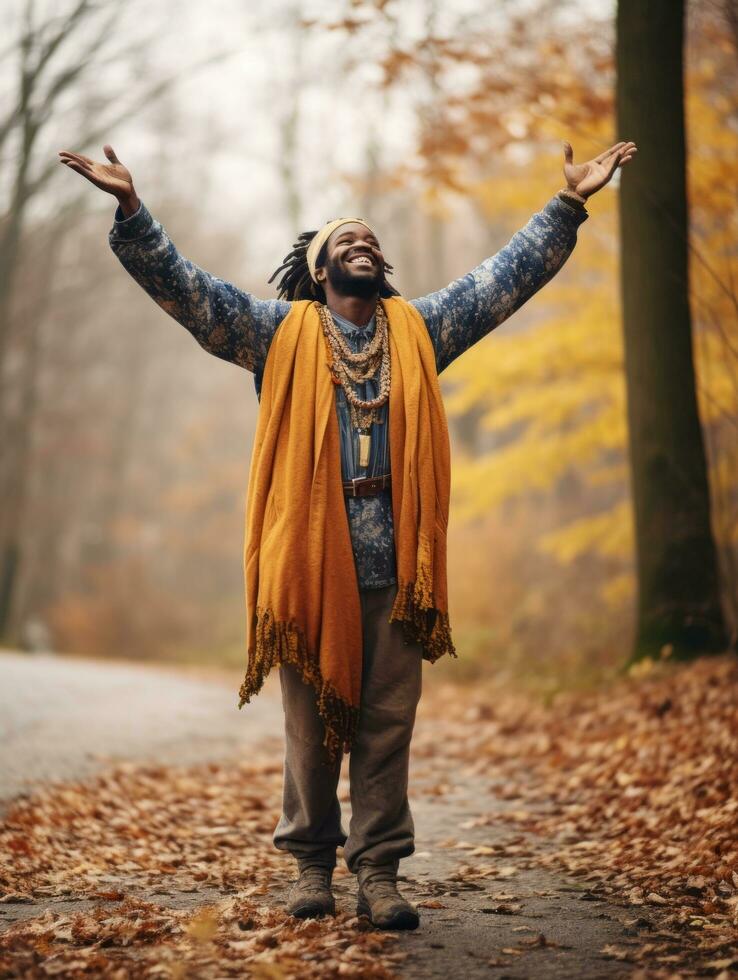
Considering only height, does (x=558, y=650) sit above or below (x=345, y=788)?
above

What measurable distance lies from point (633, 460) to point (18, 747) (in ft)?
14.8

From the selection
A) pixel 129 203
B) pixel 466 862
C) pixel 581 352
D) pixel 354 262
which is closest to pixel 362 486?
pixel 354 262

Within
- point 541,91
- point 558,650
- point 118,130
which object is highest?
point 118,130

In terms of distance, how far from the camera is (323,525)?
3428mm

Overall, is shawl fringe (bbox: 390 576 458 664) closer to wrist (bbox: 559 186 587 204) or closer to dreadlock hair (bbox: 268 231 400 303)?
dreadlock hair (bbox: 268 231 400 303)

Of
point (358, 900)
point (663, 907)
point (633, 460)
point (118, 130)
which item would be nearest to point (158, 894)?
point (358, 900)

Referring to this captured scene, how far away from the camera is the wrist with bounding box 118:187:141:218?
11.2 feet

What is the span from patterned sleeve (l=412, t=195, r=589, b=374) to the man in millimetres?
140

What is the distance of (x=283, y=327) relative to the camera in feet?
11.9

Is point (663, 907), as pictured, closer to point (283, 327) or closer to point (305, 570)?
point (305, 570)

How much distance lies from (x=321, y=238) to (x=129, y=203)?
74 cm

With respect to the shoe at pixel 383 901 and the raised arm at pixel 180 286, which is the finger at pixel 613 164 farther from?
the shoe at pixel 383 901

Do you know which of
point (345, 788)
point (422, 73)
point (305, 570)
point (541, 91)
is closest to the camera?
point (305, 570)

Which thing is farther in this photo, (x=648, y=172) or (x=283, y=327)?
(x=648, y=172)
